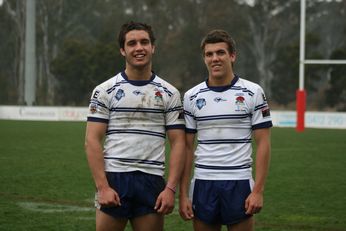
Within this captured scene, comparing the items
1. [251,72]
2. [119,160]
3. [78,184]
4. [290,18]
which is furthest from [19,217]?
[251,72]

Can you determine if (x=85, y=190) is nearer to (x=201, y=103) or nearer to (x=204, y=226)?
(x=204, y=226)

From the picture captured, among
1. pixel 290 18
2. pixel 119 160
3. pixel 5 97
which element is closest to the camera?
pixel 119 160

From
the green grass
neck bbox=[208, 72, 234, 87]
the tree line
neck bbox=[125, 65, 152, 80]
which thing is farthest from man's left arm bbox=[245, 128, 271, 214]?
the tree line

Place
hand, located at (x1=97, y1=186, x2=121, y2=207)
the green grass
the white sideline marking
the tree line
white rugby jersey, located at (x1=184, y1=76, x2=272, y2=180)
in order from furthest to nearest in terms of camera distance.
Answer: the tree line, the white sideline marking, the green grass, white rugby jersey, located at (x1=184, y1=76, x2=272, y2=180), hand, located at (x1=97, y1=186, x2=121, y2=207)

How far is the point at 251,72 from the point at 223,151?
2146 inches

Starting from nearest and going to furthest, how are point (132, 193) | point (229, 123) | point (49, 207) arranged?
1. point (132, 193)
2. point (229, 123)
3. point (49, 207)

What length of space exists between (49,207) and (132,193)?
17.6ft

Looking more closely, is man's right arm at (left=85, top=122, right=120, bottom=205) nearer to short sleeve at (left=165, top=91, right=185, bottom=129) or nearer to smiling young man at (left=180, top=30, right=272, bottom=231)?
short sleeve at (left=165, top=91, right=185, bottom=129)

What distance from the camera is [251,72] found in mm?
58875

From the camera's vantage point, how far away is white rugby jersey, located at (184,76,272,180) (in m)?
4.78

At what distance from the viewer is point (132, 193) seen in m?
4.68

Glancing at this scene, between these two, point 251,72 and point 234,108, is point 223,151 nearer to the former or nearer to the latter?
point 234,108

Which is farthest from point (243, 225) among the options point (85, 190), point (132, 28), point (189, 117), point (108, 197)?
point (85, 190)

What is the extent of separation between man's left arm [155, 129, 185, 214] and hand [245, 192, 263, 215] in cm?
47
